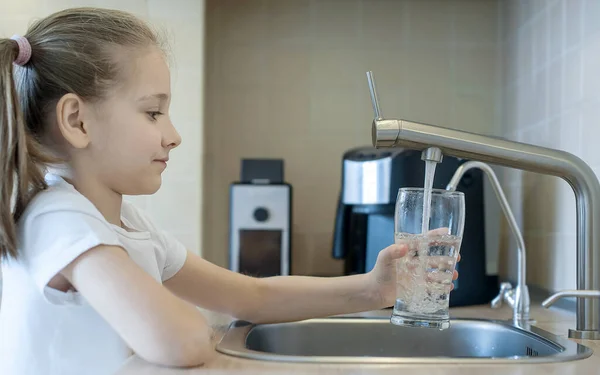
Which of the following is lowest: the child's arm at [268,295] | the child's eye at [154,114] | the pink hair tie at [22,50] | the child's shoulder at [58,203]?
the child's arm at [268,295]

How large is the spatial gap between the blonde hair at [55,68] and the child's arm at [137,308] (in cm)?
13

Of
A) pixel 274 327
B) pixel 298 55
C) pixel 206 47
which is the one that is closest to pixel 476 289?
pixel 274 327

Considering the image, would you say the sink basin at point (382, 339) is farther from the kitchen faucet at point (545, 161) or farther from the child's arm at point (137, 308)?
the child's arm at point (137, 308)

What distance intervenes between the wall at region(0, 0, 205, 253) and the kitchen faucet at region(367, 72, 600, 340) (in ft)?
2.70

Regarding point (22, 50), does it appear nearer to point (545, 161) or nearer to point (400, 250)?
point (400, 250)

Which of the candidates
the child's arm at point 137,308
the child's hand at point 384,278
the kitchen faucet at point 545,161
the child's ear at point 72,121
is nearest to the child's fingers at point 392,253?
the child's hand at point 384,278

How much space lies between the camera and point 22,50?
0.81 m

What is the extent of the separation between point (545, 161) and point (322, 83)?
104 centimetres

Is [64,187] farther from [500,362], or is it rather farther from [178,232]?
[178,232]

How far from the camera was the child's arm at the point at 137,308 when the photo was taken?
2.23 feet

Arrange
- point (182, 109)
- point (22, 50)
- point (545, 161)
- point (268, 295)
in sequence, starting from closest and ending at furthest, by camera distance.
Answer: point (22, 50)
point (545, 161)
point (268, 295)
point (182, 109)

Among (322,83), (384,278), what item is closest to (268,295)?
(384,278)

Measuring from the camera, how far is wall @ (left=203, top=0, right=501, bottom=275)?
188 centimetres

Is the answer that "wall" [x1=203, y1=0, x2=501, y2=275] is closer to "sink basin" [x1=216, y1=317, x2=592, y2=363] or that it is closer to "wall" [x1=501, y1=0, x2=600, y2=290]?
"wall" [x1=501, y1=0, x2=600, y2=290]
